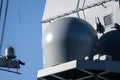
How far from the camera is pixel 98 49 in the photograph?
15.1 meters

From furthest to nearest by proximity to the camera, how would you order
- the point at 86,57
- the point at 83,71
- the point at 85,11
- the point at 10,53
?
the point at 10,53
the point at 85,11
the point at 86,57
the point at 83,71

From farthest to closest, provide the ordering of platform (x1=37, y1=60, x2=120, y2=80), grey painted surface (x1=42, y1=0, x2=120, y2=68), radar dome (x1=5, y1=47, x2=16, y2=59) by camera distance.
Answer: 1. radar dome (x1=5, y1=47, x2=16, y2=59)
2. grey painted surface (x1=42, y1=0, x2=120, y2=68)
3. platform (x1=37, y1=60, x2=120, y2=80)

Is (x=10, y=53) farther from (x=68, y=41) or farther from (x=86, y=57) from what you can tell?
(x=86, y=57)

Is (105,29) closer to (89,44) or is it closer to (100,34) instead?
(100,34)

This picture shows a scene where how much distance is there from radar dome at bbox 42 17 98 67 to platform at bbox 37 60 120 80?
0.31 meters

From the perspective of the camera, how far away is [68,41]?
47.1 feet

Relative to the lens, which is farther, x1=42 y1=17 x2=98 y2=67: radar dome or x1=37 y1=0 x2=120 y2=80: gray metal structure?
x1=42 y1=17 x2=98 y2=67: radar dome

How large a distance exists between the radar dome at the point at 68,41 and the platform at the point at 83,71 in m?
0.31

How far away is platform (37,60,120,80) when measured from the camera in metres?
13.9

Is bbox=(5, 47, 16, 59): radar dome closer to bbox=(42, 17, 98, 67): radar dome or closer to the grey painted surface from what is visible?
the grey painted surface

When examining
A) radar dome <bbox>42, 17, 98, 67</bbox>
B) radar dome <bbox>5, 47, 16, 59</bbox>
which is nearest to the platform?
radar dome <bbox>42, 17, 98, 67</bbox>

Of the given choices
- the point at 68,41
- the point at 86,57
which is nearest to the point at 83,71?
the point at 86,57

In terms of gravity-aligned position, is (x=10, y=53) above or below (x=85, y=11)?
below

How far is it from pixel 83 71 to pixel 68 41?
0.92 m
